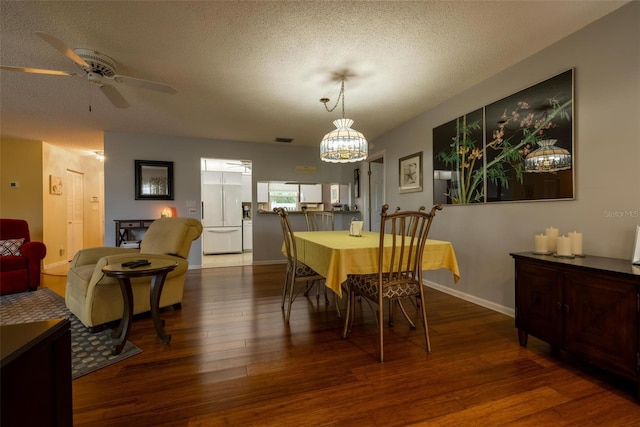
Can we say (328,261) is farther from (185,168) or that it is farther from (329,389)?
(185,168)

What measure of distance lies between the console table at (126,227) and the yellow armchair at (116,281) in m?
1.79

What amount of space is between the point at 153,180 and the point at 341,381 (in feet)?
16.1

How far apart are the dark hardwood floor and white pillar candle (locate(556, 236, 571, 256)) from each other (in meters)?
0.72

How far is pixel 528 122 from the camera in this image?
8.59 ft

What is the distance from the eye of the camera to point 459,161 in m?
3.46

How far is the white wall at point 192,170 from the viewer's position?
5.01 meters

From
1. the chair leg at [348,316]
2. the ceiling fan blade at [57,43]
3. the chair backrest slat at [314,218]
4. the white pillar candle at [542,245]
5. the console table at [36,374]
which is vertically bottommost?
the chair leg at [348,316]

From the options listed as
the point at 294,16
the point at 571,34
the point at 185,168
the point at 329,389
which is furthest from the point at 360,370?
the point at 185,168

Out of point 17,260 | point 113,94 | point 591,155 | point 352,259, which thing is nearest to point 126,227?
point 17,260

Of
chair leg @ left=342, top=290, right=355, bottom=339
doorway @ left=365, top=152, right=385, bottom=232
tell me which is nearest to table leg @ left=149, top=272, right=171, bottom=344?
chair leg @ left=342, top=290, right=355, bottom=339

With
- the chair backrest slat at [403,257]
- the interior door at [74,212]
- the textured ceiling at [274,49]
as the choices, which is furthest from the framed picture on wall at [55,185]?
the chair backrest slat at [403,257]

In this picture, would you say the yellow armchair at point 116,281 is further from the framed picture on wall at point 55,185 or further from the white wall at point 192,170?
the framed picture on wall at point 55,185

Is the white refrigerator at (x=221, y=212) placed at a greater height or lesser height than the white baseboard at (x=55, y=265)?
greater

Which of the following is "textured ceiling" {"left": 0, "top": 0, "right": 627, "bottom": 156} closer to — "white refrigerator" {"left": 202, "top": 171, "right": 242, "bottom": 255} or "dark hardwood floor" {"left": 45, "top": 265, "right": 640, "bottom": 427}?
"dark hardwood floor" {"left": 45, "top": 265, "right": 640, "bottom": 427}
